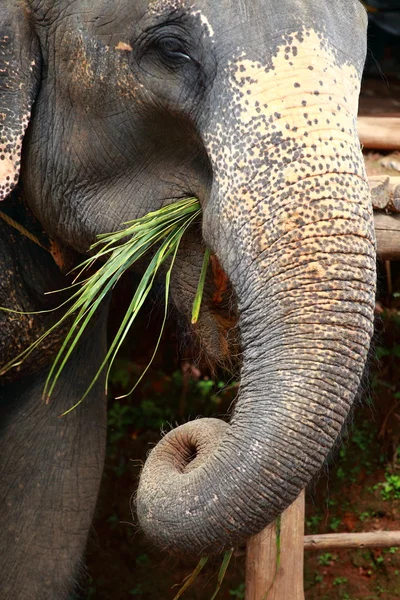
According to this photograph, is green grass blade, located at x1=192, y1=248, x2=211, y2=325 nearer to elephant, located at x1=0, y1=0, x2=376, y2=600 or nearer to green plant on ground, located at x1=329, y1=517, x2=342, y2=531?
elephant, located at x1=0, y1=0, x2=376, y2=600

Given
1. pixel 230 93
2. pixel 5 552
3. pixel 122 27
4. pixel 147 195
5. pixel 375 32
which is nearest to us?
pixel 230 93

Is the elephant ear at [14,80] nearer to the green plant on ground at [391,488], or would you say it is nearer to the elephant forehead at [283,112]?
the elephant forehead at [283,112]

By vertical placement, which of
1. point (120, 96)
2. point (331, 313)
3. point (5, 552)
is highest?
point (120, 96)

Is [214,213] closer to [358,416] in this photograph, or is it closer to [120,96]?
[120,96]

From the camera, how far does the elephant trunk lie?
195 centimetres

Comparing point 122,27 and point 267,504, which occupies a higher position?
point 122,27

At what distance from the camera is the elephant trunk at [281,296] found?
76.7 inches

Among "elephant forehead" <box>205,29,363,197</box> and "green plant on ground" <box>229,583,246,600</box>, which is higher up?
"elephant forehead" <box>205,29,363,197</box>

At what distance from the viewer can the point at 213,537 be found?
1986mm

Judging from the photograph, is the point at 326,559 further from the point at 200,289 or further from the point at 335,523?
the point at 200,289

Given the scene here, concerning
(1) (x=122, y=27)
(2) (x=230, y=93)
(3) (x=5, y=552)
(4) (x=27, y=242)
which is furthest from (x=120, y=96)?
(3) (x=5, y=552)

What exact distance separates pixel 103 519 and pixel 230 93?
3.09 meters

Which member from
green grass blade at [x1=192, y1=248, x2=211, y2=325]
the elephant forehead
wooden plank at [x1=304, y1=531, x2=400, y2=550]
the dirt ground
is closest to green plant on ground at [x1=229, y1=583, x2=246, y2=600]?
the dirt ground

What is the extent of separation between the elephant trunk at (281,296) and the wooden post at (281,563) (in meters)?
1.32
